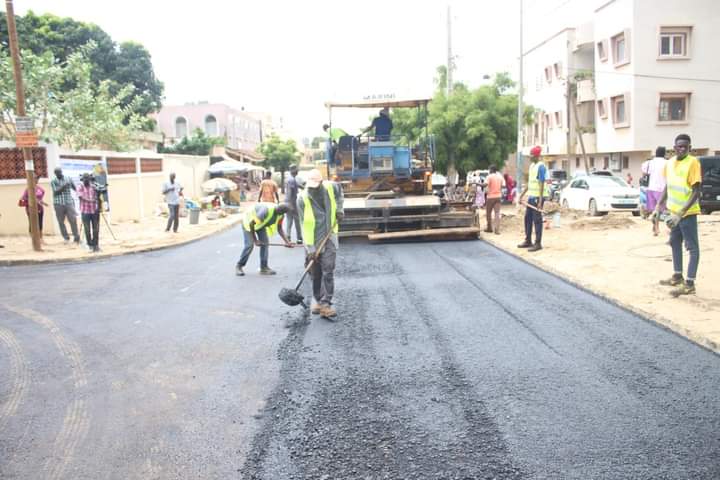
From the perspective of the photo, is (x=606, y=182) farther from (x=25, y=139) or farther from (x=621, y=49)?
(x=25, y=139)

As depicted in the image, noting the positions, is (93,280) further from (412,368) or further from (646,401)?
(646,401)

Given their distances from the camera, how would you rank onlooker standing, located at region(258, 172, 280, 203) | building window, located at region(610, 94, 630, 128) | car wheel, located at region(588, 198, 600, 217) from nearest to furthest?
onlooker standing, located at region(258, 172, 280, 203), car wheel, located at region(588, 198, 600, 217), building window, located at region(610, 94, 630, 128)

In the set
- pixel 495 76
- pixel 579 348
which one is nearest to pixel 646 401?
pixel 579 348

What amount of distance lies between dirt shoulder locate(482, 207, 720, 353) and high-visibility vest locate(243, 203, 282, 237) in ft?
13.5

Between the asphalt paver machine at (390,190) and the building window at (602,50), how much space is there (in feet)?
66.0

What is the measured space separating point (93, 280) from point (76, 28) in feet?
94.5

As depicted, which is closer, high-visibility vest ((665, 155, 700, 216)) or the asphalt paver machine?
high-visibility vest ((665, 155, 700, 216))

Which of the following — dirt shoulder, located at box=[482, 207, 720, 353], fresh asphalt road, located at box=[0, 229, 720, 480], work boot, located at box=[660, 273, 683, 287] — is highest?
work boot, located at box=[660, 273, 683, 287]

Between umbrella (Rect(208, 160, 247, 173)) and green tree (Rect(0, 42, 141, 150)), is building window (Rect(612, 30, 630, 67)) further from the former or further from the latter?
green tree (Rect(0, 42, 141, 150))

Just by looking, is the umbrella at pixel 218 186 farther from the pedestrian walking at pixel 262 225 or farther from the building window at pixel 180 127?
the building window at pixel 180 127

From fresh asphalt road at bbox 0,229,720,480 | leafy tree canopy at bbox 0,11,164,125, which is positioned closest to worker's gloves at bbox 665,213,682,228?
fresh asphalt road at bbox 0,229,720,480

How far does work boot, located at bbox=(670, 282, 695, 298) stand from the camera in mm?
7207

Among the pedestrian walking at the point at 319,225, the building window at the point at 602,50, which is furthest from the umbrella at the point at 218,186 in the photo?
the pedestrian walking at the point at 319,225

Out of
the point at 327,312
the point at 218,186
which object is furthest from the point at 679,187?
the point at 218,186
